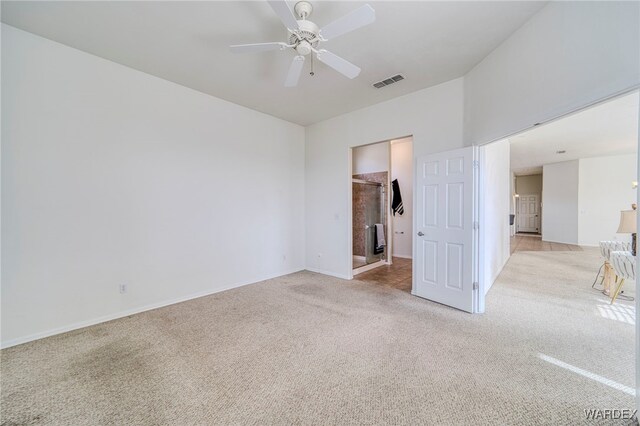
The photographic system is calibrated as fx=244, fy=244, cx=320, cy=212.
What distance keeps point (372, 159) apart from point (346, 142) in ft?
5.72

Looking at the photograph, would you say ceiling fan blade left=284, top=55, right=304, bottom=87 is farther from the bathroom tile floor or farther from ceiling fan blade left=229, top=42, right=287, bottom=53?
the bathroom tile floor

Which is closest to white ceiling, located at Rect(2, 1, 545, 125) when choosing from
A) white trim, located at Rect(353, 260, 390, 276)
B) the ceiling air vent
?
the ceiling air vent

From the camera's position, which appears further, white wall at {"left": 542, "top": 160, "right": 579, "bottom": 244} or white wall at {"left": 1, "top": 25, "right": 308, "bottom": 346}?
white wall at {"left": 542, "top": 160, "right": 579, "bottom": 244}

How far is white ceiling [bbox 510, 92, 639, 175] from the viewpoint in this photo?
4164mm

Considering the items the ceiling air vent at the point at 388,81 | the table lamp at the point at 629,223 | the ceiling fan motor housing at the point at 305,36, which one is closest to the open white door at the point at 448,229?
the ceiling air vent at the point at 388,81

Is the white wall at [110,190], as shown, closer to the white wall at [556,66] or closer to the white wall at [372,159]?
Result: the white wall at [372,159]

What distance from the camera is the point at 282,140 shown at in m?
4.92

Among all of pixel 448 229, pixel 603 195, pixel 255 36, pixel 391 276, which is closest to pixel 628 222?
pixel 448 229

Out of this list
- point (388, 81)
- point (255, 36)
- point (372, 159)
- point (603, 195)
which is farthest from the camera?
point (603, 195)

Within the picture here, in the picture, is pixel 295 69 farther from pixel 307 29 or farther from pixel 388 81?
pixel 388 81

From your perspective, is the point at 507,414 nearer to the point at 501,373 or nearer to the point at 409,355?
the point at 501,373

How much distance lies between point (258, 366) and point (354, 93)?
371 centimetres

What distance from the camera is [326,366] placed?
6.68 ft

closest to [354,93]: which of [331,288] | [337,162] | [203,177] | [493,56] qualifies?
[337,162]
